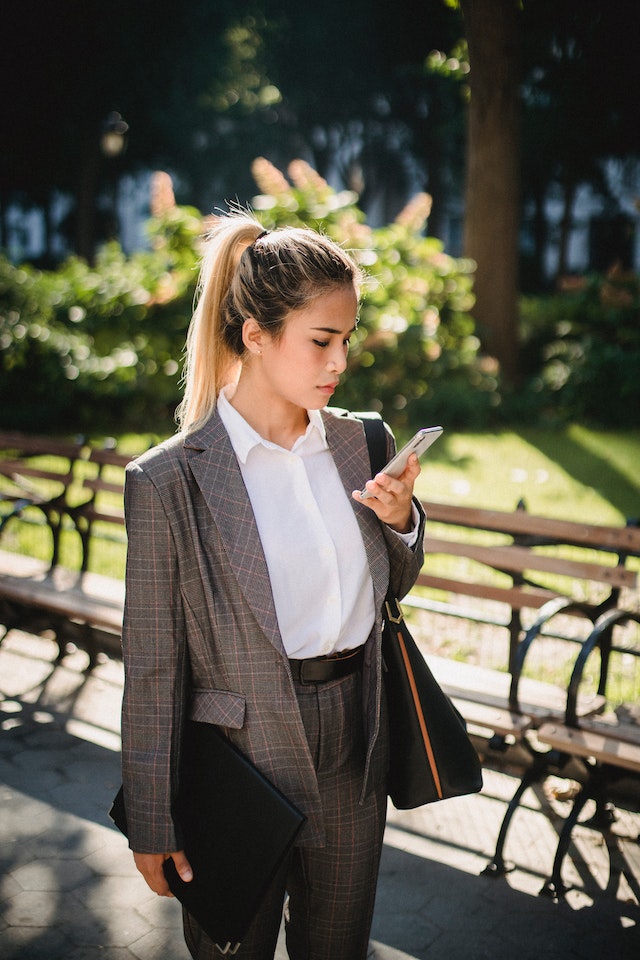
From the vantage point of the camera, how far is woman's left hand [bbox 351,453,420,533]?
74.9 inches

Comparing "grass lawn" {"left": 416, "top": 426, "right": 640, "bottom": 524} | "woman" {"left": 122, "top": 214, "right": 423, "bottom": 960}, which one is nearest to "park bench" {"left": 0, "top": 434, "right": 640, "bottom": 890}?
"woman" {"left": 122, "top": 214, "right": 423, "bottom": 960}

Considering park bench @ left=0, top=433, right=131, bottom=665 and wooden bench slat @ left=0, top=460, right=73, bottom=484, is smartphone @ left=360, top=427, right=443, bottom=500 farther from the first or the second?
wooden bench slat @ left=0, top=460, right=73, bottom=484

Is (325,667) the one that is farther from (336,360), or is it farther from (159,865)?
(336,360)

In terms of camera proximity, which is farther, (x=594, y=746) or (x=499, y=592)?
(x=499, y=592)

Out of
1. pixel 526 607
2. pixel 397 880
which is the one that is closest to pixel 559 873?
pixel 397 880

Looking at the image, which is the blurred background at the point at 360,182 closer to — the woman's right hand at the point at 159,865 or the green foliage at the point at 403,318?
the green foliage at the point at 403,318

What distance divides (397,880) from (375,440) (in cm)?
207

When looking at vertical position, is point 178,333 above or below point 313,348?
above

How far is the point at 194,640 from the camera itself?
194cm

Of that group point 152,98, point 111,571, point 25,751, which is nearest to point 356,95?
point 152,98

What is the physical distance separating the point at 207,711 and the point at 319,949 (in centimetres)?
67

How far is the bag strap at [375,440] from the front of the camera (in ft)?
7.22

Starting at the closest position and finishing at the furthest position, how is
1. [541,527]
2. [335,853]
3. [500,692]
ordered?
[335,853] → [500,692] → [541,527]

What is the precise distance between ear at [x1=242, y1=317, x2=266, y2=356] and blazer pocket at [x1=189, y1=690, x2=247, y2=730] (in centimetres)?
75
